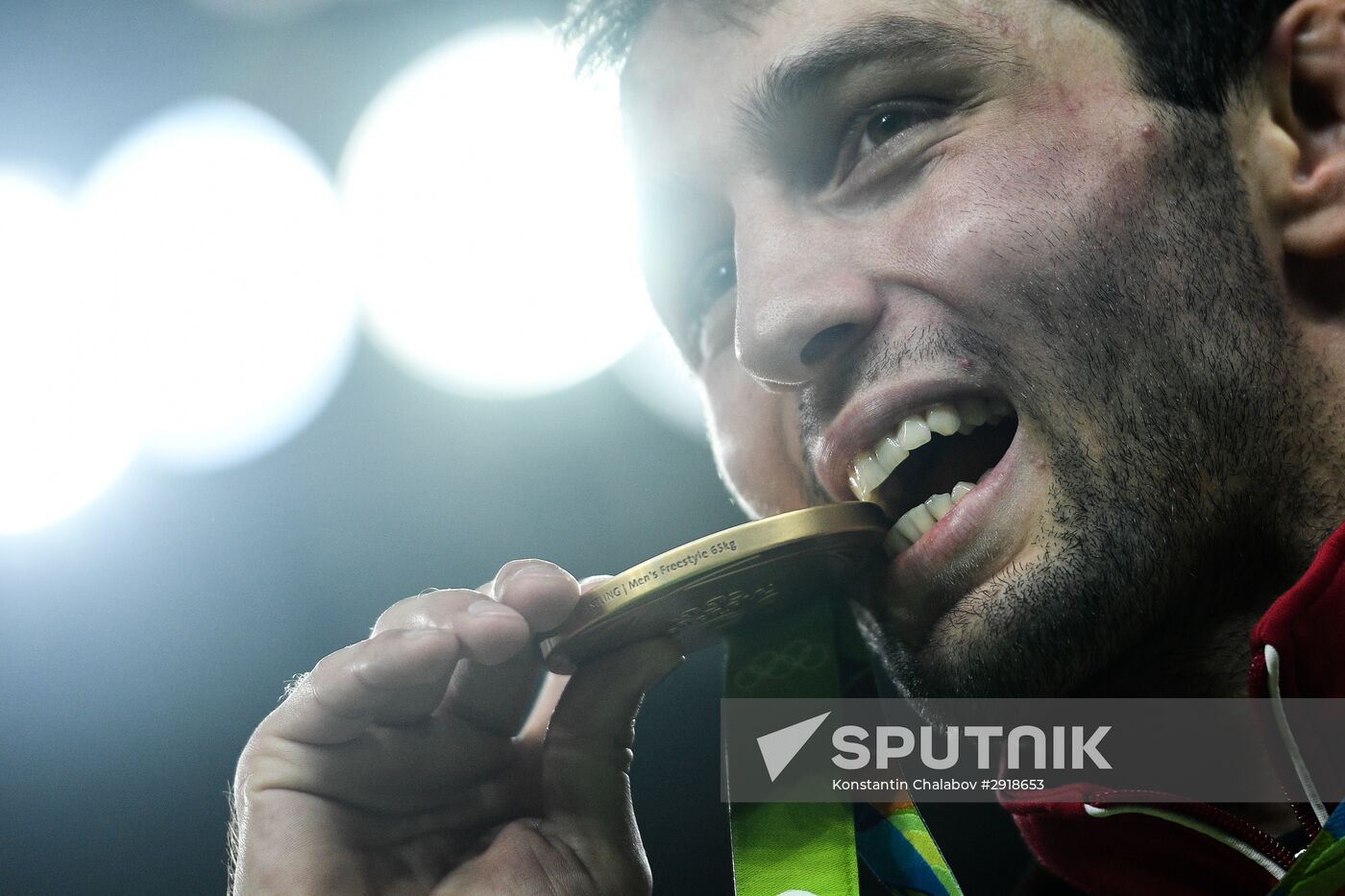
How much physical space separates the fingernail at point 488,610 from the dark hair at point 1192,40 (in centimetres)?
120

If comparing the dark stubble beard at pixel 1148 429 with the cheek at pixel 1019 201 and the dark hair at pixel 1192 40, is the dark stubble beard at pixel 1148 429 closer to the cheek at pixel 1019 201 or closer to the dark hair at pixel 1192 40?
the cheek at pixel 1019 201

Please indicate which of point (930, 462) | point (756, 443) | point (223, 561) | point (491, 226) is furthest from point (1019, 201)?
point (223, 561)

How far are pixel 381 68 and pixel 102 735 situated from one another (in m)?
2.80

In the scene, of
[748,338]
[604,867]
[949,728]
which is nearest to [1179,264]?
[748,338]

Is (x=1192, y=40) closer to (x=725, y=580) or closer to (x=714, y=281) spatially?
(x=714, y=281)

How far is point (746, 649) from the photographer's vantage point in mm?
1567

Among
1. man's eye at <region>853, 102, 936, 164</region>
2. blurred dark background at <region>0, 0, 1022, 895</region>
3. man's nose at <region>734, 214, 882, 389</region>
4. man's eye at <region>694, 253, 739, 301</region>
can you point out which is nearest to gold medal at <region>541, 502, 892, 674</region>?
man's nose at <region>734, 214, 882, 389</region>

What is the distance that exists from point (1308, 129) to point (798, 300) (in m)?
0.83

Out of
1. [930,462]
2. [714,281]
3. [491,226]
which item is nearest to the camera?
[930,462]

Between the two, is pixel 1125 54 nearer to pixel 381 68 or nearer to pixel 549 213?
pixel 549 213

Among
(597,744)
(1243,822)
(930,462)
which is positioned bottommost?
(1243,822)

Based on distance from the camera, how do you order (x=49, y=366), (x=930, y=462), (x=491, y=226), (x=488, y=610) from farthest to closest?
(x=491, y=226) → (x=49, y=366) → (x=930, y=462) → (x=488, y=610)

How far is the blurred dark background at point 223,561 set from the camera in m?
3.63

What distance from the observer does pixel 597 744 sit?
4.76 feet
